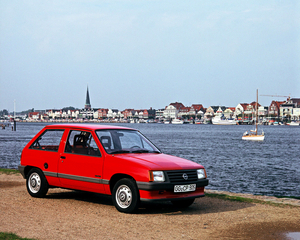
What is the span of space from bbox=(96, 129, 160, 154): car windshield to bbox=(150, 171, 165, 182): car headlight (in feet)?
3.72

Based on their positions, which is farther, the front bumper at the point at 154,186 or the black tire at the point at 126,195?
the black tire at the point at 126,195

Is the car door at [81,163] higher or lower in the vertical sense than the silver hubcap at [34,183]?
higher

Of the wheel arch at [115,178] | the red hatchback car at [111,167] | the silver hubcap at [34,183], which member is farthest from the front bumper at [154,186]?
the silver hubcap at [34,183]

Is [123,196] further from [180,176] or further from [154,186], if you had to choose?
[180,176]

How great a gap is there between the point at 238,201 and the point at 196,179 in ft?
6.89

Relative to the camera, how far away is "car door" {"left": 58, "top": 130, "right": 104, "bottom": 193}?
8.86 m

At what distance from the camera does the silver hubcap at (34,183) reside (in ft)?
32.8

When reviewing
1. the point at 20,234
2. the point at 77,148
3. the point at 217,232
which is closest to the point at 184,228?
the point at 217,232

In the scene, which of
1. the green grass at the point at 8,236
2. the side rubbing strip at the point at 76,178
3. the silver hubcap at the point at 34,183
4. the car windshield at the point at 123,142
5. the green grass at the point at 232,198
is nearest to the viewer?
the green grass at the point at 8,236

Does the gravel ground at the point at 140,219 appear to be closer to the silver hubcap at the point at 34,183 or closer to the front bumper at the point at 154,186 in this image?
the silver hubcap at the point at 34,183

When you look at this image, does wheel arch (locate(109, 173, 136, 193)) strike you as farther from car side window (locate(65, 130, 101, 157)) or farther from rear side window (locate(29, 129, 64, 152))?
rear side window (locate(29, 129, 64, 152))

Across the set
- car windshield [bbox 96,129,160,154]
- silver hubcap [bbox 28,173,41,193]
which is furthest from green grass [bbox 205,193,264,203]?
silver hubcap [bbox 28,173,41,193]

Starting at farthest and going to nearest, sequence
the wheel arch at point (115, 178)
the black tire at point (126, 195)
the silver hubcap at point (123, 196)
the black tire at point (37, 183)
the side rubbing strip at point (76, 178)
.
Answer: the black tire at point (37, 183) < the side rubbing strip at point (76, 178) < the wheel arch at point (115, 178) < the silver hubcap at point (123, 196) < the black tire at point (126, 195)

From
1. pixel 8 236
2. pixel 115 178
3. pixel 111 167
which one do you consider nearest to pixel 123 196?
pixel 115 178
